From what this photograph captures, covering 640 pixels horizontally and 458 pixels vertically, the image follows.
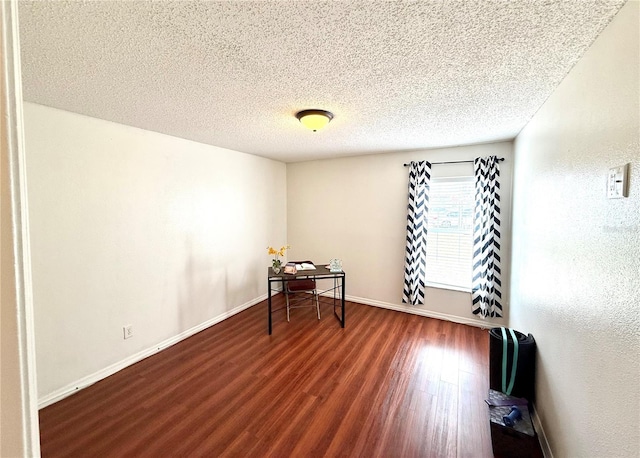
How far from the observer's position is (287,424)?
6.31ft

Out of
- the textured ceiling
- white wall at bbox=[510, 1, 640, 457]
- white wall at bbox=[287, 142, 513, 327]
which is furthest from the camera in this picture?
white wall at bbox=[287, 142, 513, 327]

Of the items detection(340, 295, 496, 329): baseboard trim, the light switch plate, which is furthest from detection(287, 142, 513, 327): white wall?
the light switch plate

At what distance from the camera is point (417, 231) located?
3.74m

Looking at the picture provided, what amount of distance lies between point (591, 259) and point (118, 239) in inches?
136

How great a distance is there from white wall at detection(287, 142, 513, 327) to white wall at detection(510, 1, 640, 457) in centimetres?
157

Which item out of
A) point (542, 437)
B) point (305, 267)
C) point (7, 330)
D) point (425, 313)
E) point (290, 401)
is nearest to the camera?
point (7, 330)

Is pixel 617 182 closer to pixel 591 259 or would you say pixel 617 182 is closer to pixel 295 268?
pixel 591 259

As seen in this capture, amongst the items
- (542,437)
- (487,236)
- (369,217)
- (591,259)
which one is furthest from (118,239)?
(487,236)

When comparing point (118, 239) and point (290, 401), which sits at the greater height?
point (118, 239)

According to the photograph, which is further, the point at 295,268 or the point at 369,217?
the point at 369,217

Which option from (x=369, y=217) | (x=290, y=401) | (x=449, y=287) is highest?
(x=369, y=217)

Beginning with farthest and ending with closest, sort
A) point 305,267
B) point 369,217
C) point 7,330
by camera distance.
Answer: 1. point 369,217
2. point 305,267
3. point 7,330

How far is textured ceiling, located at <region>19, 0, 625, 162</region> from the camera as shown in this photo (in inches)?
43.6

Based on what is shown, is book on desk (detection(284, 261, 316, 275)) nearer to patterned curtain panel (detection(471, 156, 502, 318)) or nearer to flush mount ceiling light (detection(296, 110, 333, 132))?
flush mount ceiling light (detection(296, 110, 333, 132))
